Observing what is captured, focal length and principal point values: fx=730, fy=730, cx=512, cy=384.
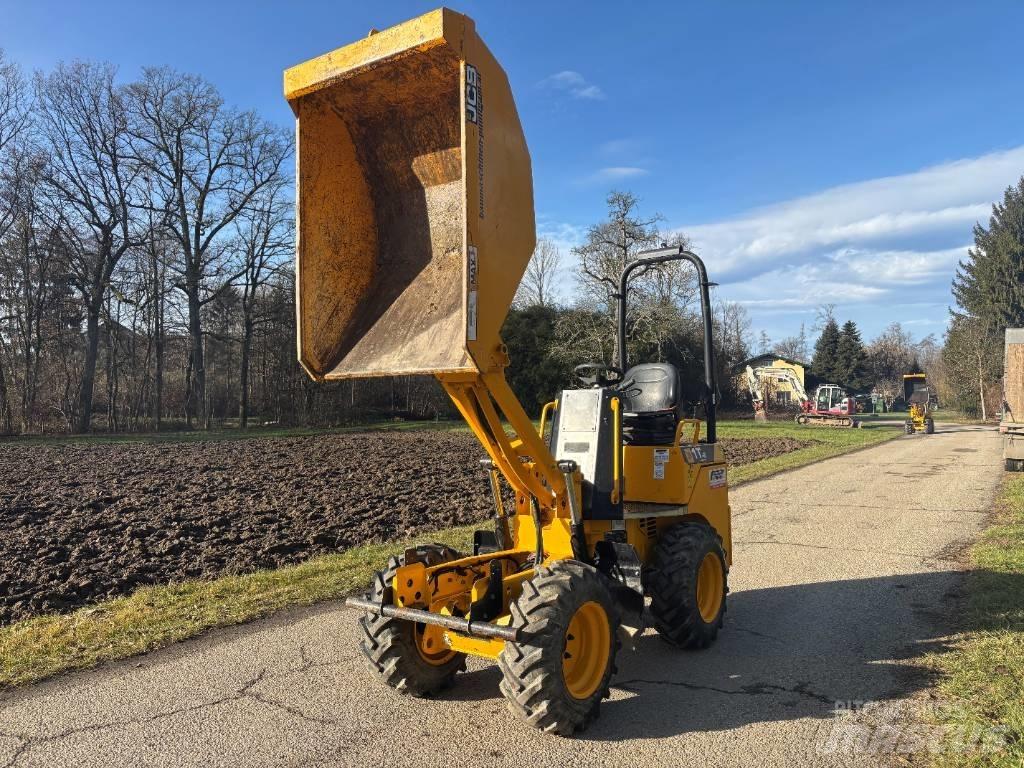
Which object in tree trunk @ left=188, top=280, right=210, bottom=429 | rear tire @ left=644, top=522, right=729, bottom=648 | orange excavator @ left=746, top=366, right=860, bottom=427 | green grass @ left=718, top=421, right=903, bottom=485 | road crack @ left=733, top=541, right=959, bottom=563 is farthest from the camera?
orange excavator @ left=746, top=366, right=860, bottom=427

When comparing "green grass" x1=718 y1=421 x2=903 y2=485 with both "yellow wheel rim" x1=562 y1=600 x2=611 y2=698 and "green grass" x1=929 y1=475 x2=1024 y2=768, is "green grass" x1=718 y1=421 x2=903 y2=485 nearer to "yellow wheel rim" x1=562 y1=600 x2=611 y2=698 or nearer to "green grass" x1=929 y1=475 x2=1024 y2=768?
"green grass" x1=929 y1=475 x2=1024 y2=768

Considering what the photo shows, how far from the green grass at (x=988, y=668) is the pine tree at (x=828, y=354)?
220ft

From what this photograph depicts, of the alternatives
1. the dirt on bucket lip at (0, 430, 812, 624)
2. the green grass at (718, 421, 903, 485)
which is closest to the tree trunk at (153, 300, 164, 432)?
the dirt on bucket lip at (0, 430, 812, 624)

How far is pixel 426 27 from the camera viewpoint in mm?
3641

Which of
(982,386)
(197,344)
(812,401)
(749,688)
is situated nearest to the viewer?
(749,688)

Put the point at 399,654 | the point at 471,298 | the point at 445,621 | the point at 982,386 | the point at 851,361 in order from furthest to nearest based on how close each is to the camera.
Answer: the point at 851,361, the point at 982,386, the point at 399,654, the point at 445,621, the point at 471,298

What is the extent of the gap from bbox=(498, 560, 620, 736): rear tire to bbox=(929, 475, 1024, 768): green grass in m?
1.76

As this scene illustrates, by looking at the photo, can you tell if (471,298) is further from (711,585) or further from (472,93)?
(711,585)

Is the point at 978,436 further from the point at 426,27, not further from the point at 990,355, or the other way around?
the point at 426,27

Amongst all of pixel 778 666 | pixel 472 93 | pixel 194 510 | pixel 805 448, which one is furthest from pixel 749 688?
pixel 805 448

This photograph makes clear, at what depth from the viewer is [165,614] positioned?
6.13 meters

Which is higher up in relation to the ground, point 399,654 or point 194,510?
point 399,654

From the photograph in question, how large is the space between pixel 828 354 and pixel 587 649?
73.6 metres

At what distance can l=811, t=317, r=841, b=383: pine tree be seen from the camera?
7000 centimetres
